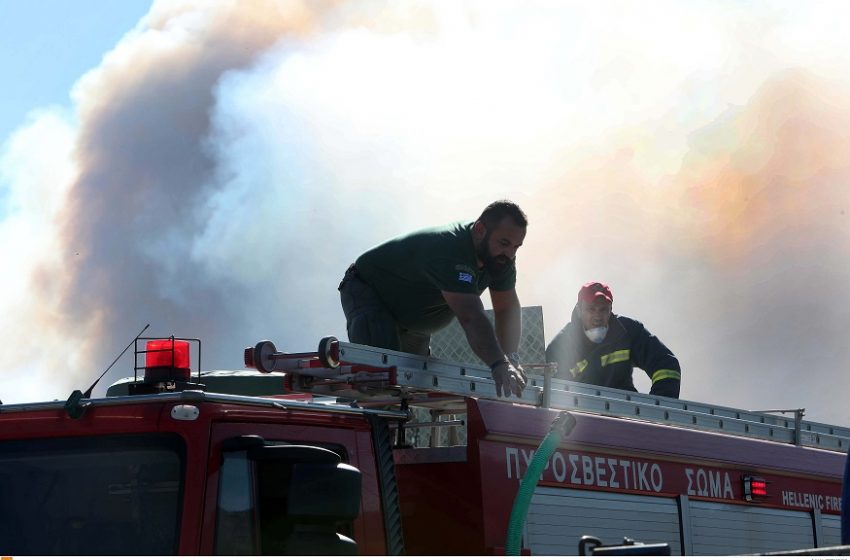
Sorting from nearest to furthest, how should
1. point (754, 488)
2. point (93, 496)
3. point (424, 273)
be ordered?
1. point (93, 496)
2. point (424, 273)
3. point (754, 488)

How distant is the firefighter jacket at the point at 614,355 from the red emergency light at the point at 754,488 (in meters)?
1.23

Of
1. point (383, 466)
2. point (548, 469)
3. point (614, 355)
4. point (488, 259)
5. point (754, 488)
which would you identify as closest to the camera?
point (383, 466)

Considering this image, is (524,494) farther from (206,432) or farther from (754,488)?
(754,488)

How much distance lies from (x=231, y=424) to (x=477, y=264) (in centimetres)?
188

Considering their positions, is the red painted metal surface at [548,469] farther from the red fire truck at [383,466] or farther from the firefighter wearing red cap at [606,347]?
the firefighter wearing red cap at [606,347]

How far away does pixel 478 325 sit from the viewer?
15.9 ft

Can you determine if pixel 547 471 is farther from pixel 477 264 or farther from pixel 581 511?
pixel 477 264

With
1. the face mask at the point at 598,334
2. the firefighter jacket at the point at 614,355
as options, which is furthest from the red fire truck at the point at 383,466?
the face mask at the point at 598,334

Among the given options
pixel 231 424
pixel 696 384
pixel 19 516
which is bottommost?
pixel 19 516

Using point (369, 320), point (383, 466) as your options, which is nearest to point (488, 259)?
point (369, 320)

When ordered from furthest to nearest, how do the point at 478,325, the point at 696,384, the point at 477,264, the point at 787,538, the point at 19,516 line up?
the point at 696,384, the point at 787,538, the point at 477,264, the point at 478,325, the point at 19,516

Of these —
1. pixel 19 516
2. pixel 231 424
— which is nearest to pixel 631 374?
pixel 231 424

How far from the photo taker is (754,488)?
575 centimetres

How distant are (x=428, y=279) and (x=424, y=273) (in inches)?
1.7
